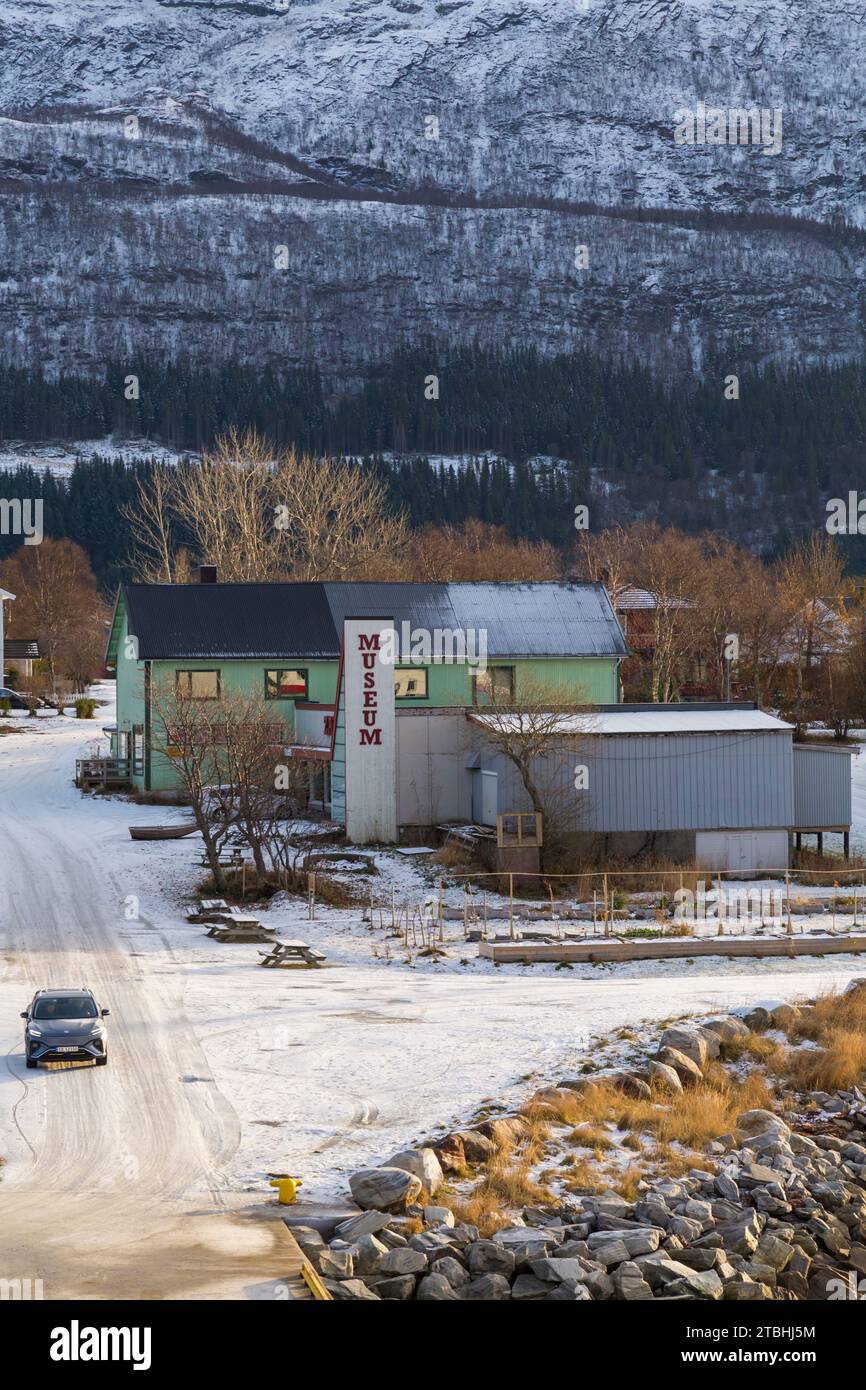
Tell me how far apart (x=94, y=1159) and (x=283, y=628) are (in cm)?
3555

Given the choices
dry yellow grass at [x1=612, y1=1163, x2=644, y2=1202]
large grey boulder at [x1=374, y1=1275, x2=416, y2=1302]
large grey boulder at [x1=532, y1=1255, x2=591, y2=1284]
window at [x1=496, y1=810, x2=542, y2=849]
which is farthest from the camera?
window at [x1=496, y1=810, x2=542, y2=849]

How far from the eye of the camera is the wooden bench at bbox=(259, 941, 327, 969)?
33.6 meters

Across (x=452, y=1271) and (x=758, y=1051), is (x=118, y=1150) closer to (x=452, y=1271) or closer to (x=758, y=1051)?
(x=452, y=1271)

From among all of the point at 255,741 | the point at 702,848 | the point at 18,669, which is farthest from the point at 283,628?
the point at 18,669

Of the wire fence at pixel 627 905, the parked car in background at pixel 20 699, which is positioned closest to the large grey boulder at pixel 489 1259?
the wire fence at pixel 627 905

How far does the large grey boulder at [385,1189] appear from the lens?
19797 millimetres

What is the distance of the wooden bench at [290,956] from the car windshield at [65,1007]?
8.13m

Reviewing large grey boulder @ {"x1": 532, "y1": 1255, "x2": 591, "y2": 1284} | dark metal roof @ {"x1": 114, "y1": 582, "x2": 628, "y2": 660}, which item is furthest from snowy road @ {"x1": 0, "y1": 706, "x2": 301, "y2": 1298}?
dark metal roof @ {"x1": 114, "y1": 582, "x2": 628, "y2": 660}

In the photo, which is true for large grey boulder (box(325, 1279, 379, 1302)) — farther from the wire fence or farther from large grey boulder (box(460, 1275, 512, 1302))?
the wire fence

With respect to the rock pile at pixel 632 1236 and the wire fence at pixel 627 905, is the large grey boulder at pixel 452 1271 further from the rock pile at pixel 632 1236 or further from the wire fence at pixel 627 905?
the wire fence at pixel 627 905

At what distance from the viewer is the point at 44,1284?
16844 millimetres

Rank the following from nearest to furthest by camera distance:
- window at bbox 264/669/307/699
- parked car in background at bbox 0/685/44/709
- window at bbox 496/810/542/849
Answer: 1. window at bbox 496/810/542/849
2. window at bbox 264/669/307/699
3. parked car in background at bbox 0/685/44/709

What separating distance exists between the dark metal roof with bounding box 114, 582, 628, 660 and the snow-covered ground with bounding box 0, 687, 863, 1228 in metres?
11.6

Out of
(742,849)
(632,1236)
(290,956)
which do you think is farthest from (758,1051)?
(742,849)
